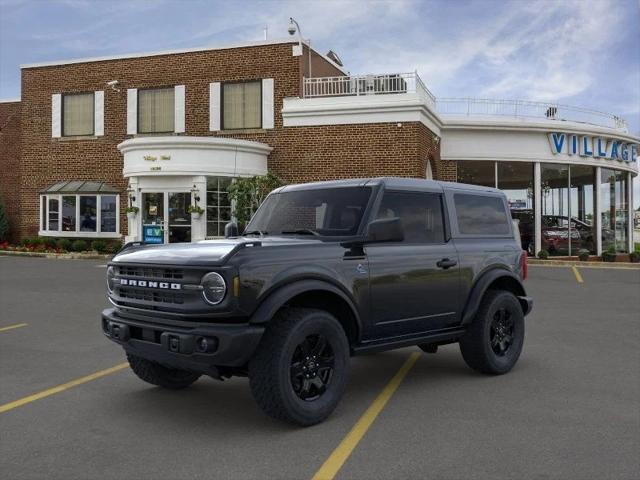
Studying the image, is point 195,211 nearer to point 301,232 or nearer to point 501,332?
point 501,332

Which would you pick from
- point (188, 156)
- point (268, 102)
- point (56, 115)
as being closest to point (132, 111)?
point (56, 115)

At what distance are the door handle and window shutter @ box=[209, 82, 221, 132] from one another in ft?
62.2

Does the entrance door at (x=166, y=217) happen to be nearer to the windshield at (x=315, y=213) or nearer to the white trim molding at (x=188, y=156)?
the white trim molding at (x=188, y=156)

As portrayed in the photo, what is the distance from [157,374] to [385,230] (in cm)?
241

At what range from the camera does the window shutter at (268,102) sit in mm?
22766

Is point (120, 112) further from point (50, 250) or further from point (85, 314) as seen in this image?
point (85, 314)

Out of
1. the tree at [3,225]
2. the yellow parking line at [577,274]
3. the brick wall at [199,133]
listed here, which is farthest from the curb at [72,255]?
the yellow parking line at [577,274]

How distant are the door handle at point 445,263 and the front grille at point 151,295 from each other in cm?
241

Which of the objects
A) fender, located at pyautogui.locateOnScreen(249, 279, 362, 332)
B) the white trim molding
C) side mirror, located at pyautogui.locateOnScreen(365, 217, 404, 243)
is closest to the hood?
fender, located at pyautogui.locateOnScreen(249, 279, 362, 332)

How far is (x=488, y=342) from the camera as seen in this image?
6.08 metres

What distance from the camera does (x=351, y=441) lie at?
169 inches

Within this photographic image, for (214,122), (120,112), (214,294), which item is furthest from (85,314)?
(120,112)

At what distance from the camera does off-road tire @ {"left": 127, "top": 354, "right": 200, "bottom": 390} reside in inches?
215

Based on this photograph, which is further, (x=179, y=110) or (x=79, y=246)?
(x=179, y=110)
